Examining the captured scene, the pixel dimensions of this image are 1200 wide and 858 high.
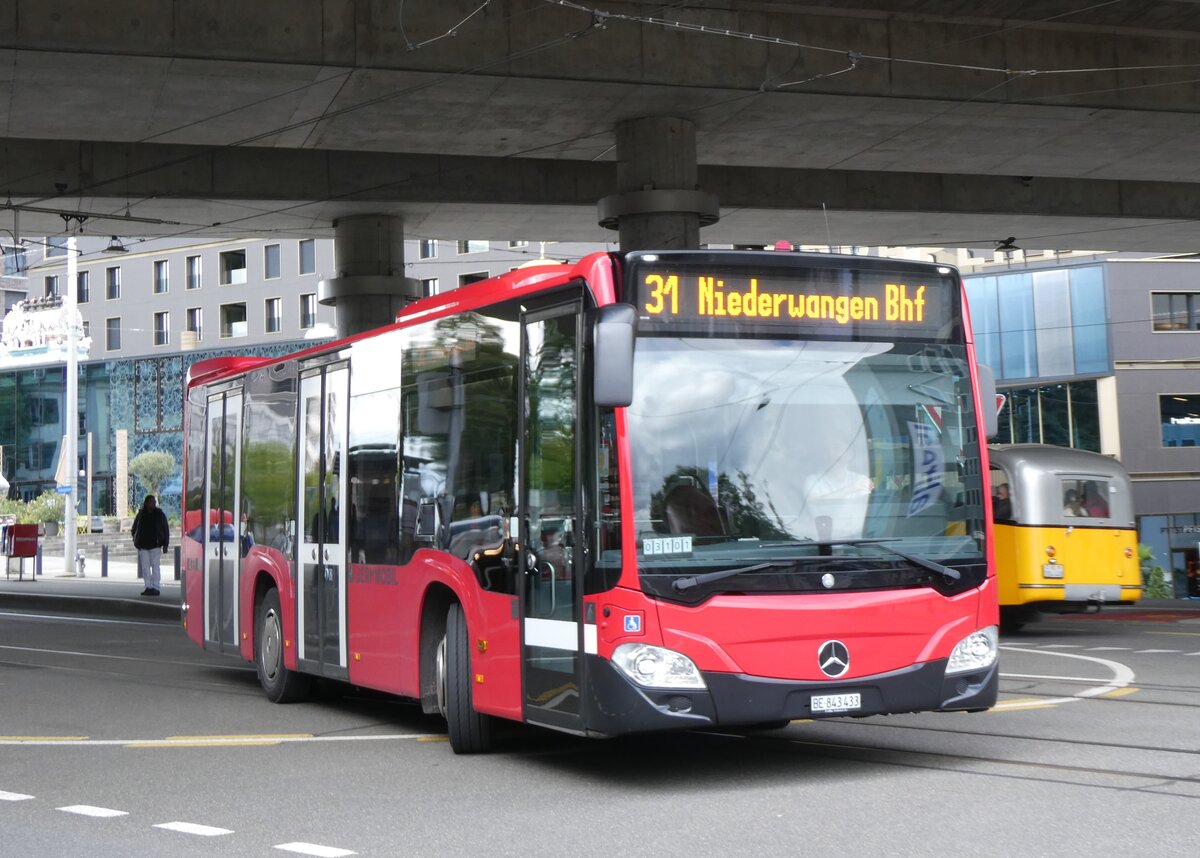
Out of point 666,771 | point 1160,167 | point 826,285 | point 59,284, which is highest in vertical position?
point 59,284

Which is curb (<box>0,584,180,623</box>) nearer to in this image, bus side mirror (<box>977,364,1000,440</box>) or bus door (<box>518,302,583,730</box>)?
bus door (<box>518,302,583,730</box>)

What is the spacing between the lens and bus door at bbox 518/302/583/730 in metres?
9.07

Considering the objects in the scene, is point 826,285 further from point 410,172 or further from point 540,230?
point 540,230

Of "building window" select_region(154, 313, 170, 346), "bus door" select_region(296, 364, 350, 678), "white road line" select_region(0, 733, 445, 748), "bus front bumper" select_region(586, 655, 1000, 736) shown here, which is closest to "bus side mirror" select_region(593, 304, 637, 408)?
"bus front bumper" select_region(586, 655, 1000, 736)

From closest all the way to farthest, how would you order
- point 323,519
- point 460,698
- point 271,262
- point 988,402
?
point 988,402, point 460,698, point 323,519, point 271,262

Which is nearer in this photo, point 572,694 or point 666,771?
point 572,694

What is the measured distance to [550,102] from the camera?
69.1ft

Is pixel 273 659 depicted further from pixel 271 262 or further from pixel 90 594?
pixel 271 262

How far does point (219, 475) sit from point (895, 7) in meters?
10.1

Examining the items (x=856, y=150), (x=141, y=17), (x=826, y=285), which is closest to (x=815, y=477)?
(x=826, y=285)

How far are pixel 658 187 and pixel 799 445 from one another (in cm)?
1387

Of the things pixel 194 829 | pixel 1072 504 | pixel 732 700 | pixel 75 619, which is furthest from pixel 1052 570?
pixel 194 829

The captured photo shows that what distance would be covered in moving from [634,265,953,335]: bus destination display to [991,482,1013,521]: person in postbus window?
12915mm

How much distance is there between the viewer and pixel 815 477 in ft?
29.6
